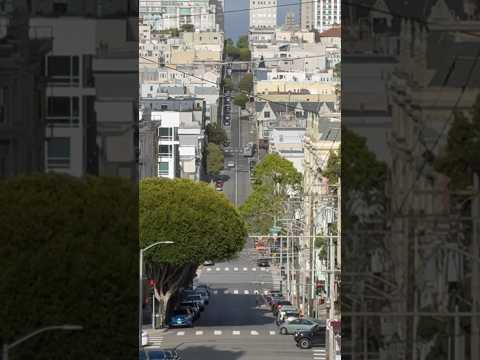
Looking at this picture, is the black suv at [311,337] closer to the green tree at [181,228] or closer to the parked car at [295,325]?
the parked car at [295,325]

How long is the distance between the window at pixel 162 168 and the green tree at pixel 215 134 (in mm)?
20822

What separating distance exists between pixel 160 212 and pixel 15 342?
29.2 m

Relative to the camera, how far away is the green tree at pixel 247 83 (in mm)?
118694

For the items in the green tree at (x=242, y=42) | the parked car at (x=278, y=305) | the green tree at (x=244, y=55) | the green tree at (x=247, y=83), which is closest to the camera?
the parked car at (x=278, y=305)

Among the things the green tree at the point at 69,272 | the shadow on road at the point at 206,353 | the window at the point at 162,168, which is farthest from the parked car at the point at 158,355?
the window at the point at 162,168

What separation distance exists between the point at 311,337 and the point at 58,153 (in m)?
26.2

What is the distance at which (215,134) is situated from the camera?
98.6 metres

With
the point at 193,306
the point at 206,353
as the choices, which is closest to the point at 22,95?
the point at 206,353

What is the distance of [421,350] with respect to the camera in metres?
18.3

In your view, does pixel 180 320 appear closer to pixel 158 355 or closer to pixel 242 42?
pixel 158 355

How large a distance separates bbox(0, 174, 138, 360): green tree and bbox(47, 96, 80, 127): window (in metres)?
0.80

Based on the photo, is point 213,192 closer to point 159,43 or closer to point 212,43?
point 159,43

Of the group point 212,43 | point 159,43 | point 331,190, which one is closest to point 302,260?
point 331,190

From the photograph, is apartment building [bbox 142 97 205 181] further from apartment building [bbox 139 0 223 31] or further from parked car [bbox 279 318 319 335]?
apartment building [bbox 139 0 223 31]
